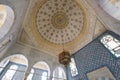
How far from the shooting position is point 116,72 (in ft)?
16.5

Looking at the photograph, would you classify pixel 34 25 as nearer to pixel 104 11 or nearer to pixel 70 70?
pixel 70 70

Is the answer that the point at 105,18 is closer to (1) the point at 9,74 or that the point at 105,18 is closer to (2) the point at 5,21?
(2) the point at 5,21

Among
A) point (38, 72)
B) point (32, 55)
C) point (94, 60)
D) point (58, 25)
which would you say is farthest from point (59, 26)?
point (38, 72)

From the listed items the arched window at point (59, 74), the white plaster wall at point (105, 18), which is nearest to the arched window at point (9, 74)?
the arched window at point (59, 74)

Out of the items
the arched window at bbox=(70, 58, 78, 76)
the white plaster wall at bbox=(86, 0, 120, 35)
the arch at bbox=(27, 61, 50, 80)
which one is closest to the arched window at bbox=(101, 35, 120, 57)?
the white plaster wall at bbox=(86, 0, 120, 35)

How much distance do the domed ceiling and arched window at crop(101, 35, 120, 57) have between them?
0.97m

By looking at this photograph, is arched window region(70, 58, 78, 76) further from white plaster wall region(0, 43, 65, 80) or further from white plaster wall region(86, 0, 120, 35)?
white plaster wall region(86, 0, 120, 35)

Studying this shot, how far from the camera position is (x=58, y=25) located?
25.7ft

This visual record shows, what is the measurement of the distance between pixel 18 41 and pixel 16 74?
2.90 meters

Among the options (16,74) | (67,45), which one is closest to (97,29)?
(67,45)

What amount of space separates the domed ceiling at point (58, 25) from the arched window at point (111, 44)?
97cm

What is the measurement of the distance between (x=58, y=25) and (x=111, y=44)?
3.55 meters

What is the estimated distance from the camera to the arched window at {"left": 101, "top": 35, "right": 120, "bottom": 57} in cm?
547

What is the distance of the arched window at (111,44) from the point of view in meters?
5.47
